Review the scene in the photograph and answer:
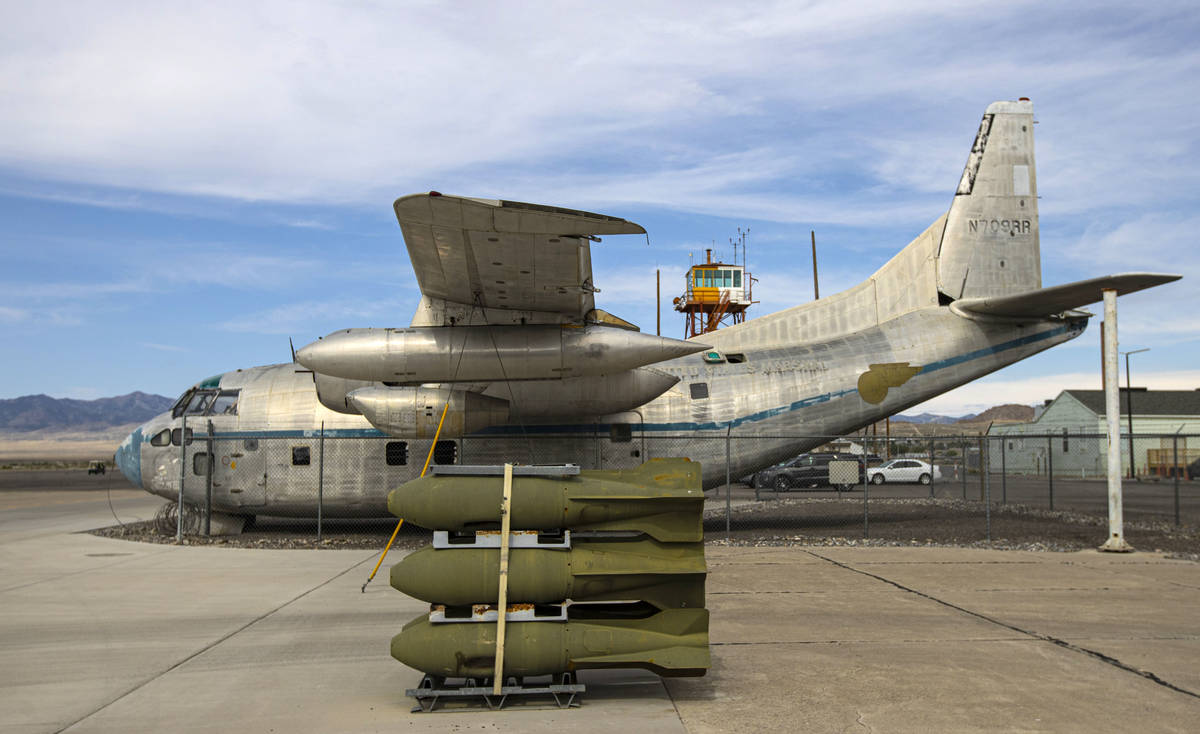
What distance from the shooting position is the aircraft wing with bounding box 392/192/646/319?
9430mm

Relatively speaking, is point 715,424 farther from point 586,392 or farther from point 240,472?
point 240,472

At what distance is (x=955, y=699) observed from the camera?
589 centimetres

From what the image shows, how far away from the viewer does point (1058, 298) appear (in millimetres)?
14961

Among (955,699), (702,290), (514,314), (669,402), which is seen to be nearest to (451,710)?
(955,699)

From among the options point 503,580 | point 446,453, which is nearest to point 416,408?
point 446,453

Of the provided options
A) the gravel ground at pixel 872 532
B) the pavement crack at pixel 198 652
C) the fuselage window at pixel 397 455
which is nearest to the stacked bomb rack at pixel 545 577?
the pavement crack at pixel 198 652

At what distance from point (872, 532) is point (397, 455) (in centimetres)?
975

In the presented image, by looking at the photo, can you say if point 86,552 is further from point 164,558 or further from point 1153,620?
point 1153,620

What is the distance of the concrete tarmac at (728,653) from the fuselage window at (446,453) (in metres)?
3.70

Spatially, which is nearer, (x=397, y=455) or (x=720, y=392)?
(x=397, y=455)

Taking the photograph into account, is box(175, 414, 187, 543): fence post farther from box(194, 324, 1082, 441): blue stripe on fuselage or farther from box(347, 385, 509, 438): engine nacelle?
box(347, 385, 509, 438): engine nacelle

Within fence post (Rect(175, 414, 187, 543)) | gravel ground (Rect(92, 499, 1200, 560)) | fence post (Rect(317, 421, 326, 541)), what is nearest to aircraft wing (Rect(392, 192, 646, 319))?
fence post (Rect(317, 421, 326, 541))

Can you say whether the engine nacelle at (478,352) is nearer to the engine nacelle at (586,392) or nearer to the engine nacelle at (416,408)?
the engine nacelle at (416,408)

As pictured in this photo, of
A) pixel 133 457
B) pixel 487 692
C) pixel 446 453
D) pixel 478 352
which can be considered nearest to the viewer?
pixel 487 692
